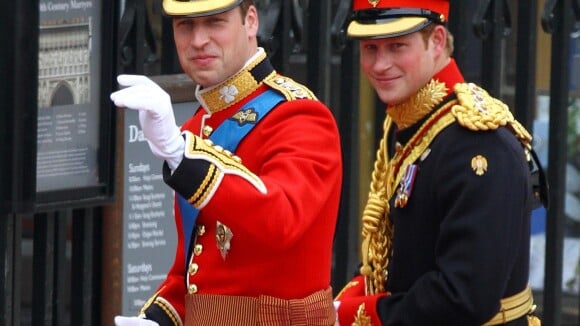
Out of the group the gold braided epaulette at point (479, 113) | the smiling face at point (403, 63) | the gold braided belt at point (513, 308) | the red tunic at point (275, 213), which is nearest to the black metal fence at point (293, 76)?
the red tunic at point (275, 213)

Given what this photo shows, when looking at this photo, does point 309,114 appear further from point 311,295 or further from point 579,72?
point 579,72

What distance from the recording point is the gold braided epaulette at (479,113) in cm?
406

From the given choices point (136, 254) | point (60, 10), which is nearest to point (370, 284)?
point (136, 254)

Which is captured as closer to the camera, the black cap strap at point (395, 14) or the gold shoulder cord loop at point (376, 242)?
the black cap strap at point (395, 14)

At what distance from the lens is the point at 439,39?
422cm

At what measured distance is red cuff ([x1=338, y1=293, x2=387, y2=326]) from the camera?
4.14 m

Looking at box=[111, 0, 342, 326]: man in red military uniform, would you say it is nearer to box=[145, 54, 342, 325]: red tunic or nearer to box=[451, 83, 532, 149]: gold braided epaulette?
box=[145, 54, 342, 325]: red tunic

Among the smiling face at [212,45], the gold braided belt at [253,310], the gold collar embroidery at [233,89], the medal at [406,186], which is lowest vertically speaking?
the gold braided belt at [253,310]

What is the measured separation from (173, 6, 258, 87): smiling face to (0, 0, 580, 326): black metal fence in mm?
751

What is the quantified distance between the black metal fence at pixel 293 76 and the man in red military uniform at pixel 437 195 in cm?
91

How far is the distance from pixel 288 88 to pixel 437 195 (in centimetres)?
48

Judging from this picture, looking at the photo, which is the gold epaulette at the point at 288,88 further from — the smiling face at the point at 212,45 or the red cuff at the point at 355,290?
the red cuff at the point at 355,290

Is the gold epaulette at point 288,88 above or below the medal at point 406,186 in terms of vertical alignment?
above

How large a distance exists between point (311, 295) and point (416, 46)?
2.47ft
